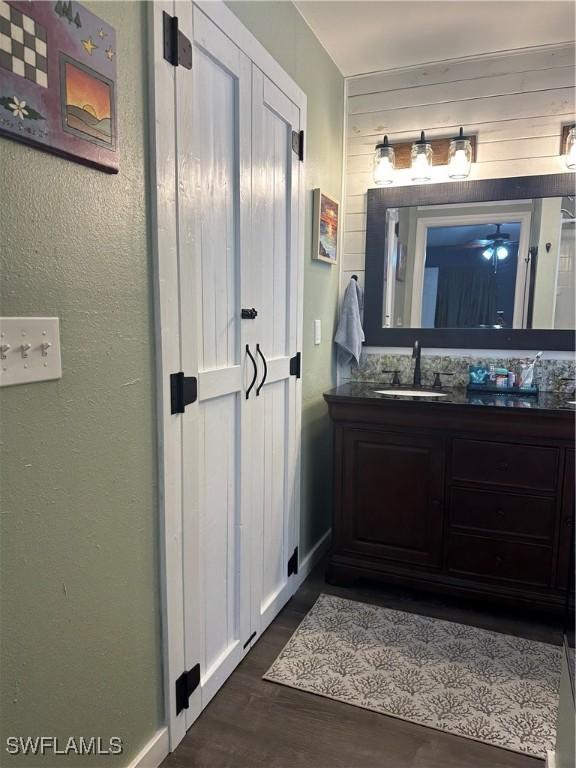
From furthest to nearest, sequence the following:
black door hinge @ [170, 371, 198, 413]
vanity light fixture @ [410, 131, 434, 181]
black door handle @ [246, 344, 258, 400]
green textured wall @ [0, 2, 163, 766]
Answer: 1. vanity light fixture @ [410, 131, 434, 181]
2. black door handle @ [246, 344, 258, 400]
3. black door hinge @ [170, 371, 198, 413]
4. green textured wall @ [0, 2, 163, 766]

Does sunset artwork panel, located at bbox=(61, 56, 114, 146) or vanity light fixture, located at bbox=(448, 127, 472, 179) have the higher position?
vanity light fixture, located at bbox=(448, 127, 472, 179)

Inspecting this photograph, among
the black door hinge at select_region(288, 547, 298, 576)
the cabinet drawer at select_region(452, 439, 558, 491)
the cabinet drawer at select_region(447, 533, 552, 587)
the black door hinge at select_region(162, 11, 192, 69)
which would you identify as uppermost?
the black door hinge at select_region(162, 11, 192, 69)

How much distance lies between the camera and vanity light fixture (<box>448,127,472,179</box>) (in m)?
2.40

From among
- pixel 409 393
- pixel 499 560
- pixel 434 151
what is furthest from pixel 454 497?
pixel 434 151

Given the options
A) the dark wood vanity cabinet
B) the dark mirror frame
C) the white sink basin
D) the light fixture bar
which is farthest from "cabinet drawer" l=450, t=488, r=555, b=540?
the light fixture bar

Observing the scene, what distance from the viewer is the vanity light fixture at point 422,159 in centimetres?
248

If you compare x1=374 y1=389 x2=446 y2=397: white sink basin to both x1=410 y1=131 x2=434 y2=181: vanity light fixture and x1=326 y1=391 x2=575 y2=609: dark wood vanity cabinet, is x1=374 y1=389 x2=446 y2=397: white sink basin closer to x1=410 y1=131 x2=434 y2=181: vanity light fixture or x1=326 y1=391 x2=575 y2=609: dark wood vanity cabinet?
x1=326 y1=391 x2=575 y2=609: dark wood vanity cabinet

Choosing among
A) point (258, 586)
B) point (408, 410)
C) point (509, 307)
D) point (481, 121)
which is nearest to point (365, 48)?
point (481, 121)

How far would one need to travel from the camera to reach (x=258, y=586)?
193cm

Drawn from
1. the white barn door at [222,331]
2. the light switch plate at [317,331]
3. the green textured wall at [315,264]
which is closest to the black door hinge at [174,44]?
the white barn door at [222,331]

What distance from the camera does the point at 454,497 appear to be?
2.14m

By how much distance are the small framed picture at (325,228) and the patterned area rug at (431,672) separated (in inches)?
64.6

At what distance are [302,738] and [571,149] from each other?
261cm

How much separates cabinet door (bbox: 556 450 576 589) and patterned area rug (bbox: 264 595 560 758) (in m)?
0.28
